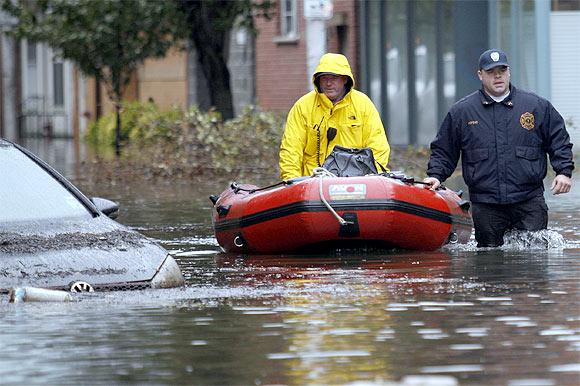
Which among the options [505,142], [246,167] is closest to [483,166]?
[505,142]

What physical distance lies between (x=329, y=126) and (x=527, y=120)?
175 cm

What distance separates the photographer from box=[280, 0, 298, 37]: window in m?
37.0

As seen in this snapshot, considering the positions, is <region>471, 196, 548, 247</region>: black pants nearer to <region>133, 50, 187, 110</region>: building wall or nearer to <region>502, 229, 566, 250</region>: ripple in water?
<region>502, 229, 566, 250</region>: ripple in water

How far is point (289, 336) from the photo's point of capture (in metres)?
8.73

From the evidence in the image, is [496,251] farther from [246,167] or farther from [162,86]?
[162,86]

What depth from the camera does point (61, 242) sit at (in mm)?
10266

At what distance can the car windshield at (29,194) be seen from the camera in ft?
35.1

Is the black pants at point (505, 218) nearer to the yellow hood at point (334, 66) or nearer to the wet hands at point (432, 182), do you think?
the wet hands at point (432, 182)

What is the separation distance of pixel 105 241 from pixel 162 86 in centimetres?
3563

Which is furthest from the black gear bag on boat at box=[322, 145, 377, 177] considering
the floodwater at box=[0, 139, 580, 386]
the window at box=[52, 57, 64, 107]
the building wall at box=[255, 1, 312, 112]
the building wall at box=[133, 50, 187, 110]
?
the window at box=[52, 57, 64, 107]

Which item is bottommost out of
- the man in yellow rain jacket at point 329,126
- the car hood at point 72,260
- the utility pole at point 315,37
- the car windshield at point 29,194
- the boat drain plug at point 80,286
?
the boat drain plug at point 80,286

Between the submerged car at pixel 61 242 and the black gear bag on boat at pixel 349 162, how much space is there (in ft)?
9.68

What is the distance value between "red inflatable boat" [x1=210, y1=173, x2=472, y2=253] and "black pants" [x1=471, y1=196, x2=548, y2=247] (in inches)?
12.2

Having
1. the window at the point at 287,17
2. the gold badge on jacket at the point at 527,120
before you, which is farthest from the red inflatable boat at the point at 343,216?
the window at the point at 287,17
